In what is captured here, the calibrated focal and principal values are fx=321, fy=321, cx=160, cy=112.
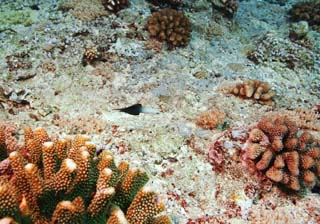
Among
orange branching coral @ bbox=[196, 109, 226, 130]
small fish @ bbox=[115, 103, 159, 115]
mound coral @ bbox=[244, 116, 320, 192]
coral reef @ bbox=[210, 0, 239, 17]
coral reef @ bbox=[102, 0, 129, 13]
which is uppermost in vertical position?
coral reef @ bbox=[210, 0, 239, 17]

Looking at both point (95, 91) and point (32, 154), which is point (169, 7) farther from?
point (32, 154)

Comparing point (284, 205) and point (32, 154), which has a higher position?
point (32, 154)

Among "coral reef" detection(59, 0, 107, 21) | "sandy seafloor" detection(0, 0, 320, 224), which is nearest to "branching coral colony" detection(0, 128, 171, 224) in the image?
"sandy seafloor" detection(0, 0, 320, 224)

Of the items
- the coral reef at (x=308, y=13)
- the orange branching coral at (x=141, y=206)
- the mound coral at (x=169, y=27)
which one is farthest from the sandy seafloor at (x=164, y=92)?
the orange branching coral at (x=141, y=206)

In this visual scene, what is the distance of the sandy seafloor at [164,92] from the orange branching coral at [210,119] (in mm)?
141

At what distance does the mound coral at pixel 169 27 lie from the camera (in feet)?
27.7

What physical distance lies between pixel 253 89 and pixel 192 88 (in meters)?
1.41

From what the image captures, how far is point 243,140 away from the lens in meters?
5.30

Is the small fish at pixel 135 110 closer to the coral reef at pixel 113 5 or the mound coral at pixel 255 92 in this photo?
the mound coral at pixel 255 92

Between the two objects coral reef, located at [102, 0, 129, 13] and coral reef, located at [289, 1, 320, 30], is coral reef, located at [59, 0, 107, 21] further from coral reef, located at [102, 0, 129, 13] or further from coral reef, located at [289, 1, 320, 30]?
coral reef, located at [289, 1, 320, 30]

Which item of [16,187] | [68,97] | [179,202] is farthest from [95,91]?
[16,187]

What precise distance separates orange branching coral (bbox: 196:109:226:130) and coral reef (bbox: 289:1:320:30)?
6447mm

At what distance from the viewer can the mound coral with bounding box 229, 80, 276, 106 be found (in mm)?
7375

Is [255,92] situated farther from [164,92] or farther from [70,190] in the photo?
[70,190]
